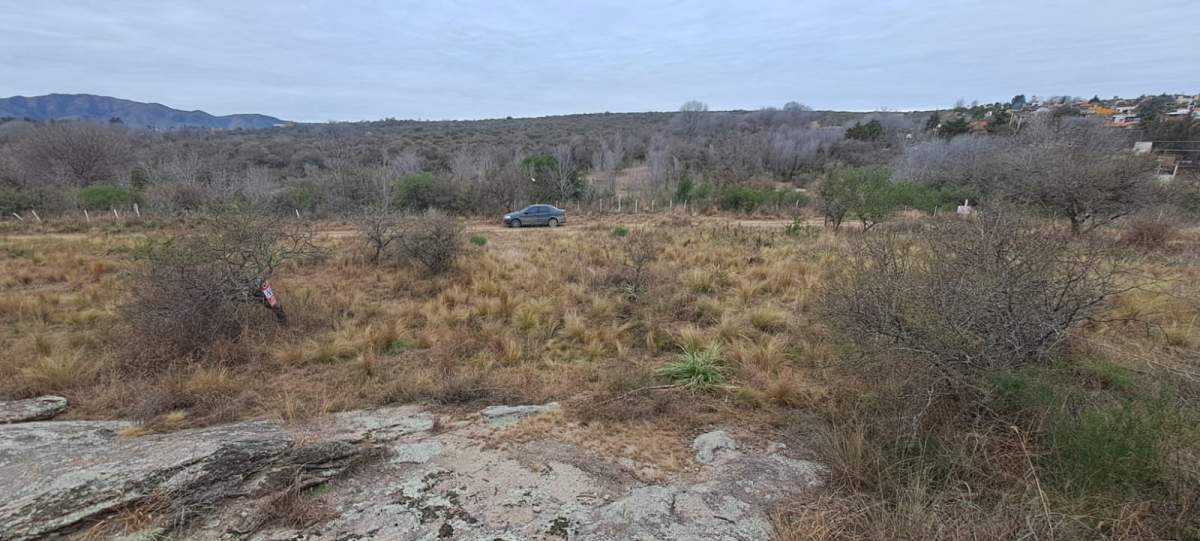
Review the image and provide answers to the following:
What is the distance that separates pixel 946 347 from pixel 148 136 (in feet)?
242

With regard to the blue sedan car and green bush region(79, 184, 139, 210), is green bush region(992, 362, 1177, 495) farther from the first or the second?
green bush region(79, 184, 139, 210)

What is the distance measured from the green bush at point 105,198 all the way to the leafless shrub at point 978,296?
33.2 meters

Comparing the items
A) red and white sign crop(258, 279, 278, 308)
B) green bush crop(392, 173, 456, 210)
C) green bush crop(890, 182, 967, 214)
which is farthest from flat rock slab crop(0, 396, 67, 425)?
green bush crop(392, 173, 456, 210)

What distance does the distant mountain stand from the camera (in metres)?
82.6

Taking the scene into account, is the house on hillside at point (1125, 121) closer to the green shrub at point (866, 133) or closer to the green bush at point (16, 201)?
the green shrub at point (866, 133)

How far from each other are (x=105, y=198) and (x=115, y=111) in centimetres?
9281

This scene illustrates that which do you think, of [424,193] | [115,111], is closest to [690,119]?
[424,193]

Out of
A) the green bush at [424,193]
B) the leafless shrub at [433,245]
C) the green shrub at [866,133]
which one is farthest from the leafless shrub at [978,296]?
the green shrub at [866,133]

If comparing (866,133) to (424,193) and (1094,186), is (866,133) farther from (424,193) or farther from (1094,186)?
(424,193)

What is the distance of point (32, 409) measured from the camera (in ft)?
14.2

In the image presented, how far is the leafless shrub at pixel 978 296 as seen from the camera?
335 cm

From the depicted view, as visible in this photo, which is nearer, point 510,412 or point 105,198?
point 510,412

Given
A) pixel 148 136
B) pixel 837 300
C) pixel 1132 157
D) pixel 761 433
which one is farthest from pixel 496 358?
pixel 148 136

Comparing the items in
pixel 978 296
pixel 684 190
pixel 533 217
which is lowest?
pixel 533 217
